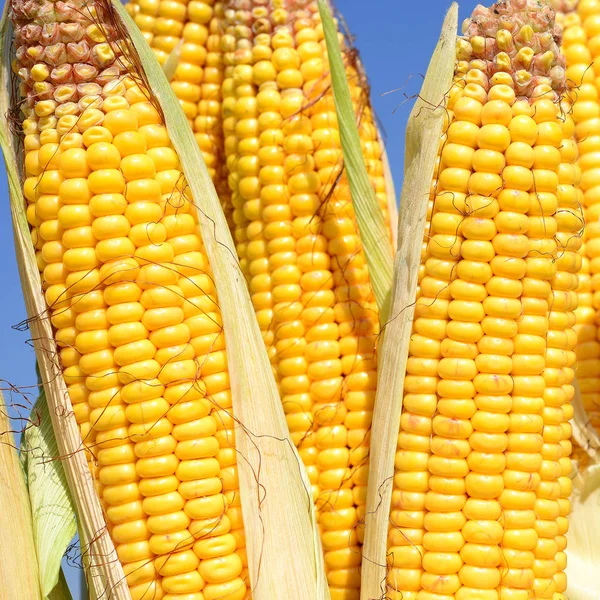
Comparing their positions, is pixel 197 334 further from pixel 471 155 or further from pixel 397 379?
pixel 471 155

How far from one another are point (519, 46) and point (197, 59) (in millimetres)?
993

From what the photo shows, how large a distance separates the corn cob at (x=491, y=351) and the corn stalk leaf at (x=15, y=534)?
785 mm

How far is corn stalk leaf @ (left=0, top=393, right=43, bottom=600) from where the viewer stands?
177cm

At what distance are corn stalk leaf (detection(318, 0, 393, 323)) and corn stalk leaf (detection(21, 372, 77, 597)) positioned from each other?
0.84 m

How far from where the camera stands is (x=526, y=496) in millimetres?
1747

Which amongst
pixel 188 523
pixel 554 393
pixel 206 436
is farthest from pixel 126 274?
pixel 554 393

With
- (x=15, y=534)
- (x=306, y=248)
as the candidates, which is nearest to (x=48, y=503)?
(x=15, y=534)

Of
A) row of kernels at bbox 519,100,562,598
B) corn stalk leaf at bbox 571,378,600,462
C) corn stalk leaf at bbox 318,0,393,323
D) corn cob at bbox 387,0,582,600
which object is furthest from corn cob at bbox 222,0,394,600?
corn stalk leaf at bbox 571,378,600,462

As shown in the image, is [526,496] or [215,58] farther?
[215,58]

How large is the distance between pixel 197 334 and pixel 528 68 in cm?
94

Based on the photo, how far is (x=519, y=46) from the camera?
1833 millimetres

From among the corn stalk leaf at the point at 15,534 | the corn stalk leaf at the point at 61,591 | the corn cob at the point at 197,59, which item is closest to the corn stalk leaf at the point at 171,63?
the corn cob at the point at 197,59

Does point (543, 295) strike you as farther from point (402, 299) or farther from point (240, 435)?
point (240, 435)

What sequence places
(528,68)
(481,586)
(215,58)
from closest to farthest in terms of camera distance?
(481,586), (528,68), (215,58)
